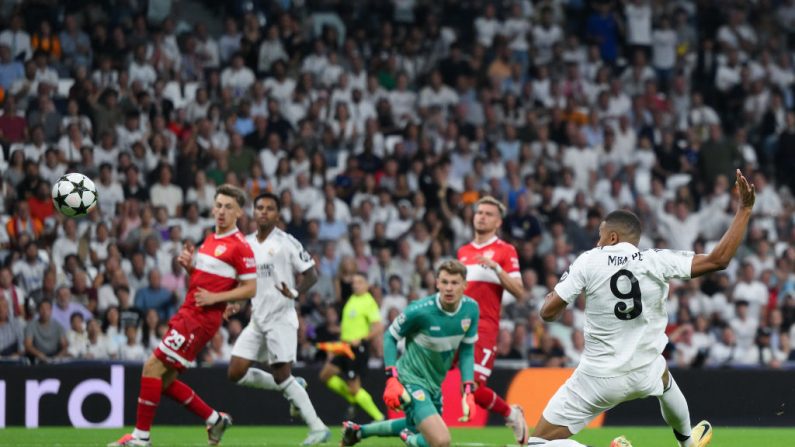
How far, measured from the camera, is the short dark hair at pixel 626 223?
30.3ft

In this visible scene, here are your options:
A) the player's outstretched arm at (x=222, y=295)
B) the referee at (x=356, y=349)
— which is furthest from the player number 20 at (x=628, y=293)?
the referee at (x=356, y=349)

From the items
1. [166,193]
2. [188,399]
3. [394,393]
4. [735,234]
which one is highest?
[166,193]

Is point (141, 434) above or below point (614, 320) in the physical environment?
below

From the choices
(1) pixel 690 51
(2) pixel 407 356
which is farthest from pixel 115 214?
(1) pixel 690 51

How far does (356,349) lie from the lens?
16.0 metres

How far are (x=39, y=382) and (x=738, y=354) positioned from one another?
398 inches

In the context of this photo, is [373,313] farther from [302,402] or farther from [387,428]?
[387,428]

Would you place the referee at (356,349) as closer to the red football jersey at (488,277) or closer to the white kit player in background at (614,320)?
the red football jersey at (488,277)

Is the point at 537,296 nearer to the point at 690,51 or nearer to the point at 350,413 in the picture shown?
the point at 350,413

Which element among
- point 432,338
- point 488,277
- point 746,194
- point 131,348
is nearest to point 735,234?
point 746,194

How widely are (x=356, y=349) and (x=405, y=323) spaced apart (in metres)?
5.51

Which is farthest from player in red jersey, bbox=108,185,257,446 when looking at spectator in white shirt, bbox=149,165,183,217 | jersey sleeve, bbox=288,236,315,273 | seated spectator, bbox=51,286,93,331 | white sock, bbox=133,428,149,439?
spectator in white shirt, bbox=149,165,183,217

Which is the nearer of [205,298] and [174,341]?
[174,341]

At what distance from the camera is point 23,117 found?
1928cm
